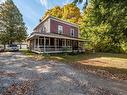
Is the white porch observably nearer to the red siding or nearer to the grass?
the red siding

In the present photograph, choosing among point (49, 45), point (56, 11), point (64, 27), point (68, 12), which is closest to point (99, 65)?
point (49, 45)

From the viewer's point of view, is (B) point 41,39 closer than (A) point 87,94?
No

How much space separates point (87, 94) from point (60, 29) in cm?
2847

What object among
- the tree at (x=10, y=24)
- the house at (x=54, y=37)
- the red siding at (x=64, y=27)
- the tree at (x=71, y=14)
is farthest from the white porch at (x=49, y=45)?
the tree at (x=71, y=14)

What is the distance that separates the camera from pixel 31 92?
27.2ft

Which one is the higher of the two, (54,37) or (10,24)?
(10,24)

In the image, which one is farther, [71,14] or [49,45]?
[71,14]

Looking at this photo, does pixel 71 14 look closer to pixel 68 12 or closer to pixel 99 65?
pixel 68 12

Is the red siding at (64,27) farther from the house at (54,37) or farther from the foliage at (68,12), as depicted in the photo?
the foliage at (68,12)

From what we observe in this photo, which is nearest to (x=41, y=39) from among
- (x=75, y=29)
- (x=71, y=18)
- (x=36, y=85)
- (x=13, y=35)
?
(x=75, y=29)

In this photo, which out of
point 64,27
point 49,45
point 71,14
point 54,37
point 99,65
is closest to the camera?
point 99,65

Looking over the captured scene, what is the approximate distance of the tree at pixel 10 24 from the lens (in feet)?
150

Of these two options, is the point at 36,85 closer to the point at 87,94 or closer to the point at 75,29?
the point at 87,94

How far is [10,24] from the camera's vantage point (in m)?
46.5
